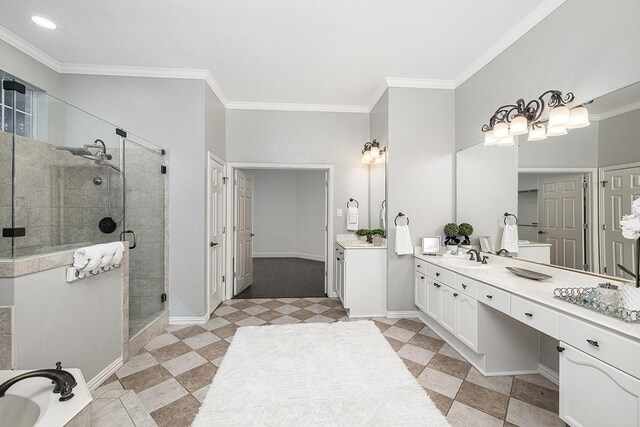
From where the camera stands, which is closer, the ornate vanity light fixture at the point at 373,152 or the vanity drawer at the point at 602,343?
the vanity drawer at the point at 602,343

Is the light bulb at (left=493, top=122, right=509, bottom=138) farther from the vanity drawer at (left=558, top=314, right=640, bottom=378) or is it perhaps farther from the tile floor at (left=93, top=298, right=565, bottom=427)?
the tile floor at (left=93, top=298, right=565, bottom=427)

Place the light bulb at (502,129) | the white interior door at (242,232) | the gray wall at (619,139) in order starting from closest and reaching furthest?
the gray wall at (619,139), the light bulb at (502,129), the white interior door at (242,232)

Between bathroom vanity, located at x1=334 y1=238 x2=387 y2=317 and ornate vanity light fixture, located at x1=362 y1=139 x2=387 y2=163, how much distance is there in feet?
4.04

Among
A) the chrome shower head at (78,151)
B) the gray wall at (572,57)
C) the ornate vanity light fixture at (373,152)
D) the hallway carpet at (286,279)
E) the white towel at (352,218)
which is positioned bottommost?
the hallway carpet at (286,279)

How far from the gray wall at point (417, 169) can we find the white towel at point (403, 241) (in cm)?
11

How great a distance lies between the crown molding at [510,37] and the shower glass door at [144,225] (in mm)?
3629

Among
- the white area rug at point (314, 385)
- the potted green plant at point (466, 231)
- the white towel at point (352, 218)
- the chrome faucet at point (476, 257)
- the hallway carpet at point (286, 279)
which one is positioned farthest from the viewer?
the hallway carpet at point (286, 279)

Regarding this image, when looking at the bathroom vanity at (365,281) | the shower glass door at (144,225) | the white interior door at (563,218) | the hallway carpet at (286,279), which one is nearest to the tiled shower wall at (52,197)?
the shower glass door at (144,225)

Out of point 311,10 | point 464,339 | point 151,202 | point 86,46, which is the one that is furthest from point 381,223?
point 86,46

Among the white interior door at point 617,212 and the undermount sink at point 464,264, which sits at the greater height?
the white interior door at point 617,212

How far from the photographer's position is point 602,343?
1.28 m

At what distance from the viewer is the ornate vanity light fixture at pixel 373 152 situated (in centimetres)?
358

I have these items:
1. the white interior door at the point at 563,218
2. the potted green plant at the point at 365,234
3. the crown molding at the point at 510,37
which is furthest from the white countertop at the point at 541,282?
the crown molding at the point at 510,37

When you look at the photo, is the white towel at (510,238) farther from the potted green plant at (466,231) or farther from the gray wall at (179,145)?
the gray wall at (179,145)
